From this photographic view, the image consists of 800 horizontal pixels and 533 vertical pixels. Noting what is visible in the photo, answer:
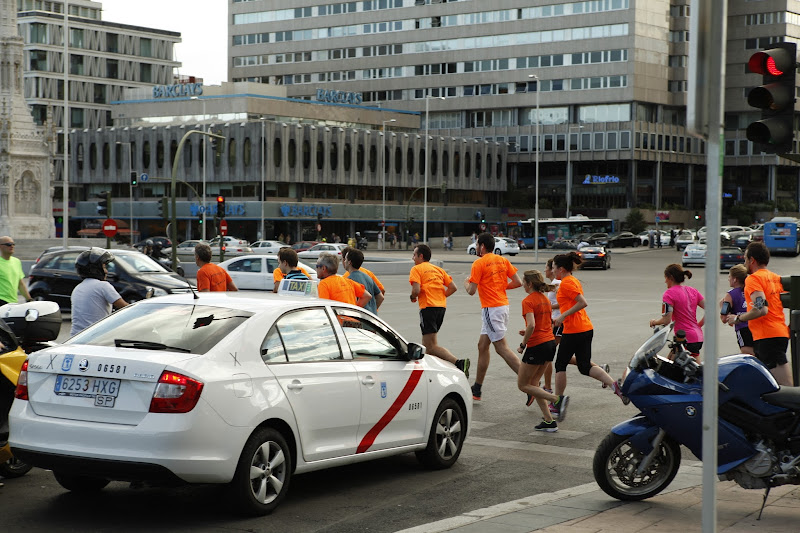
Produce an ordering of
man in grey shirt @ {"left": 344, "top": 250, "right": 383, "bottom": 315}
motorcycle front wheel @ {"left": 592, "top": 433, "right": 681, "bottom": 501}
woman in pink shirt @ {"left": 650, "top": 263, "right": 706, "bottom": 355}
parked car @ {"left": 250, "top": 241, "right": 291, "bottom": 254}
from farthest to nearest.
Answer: parked car @ {"left": 250, "top": 241, "right": 291, "bottom": 254} → man in grey shirt @ {"left": 344, "top": 250, "right": 383, "bottom": 315} → woman in pink shirt @ {"left": 650, "top": 263, "right": 706, "bottom": 355} → motorcycle front wheel @ {"left": 592, "top": 433, "right": 681, "bottom": 501}

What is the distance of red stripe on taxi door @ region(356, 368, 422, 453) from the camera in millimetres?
7628

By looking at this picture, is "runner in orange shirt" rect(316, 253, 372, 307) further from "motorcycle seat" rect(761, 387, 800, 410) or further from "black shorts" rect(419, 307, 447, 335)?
"motorcycle seat" rect(761, 387, 800, 410)

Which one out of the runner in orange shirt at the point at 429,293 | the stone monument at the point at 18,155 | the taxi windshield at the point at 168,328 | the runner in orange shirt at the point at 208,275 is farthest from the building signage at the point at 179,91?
the taxi windshield at the point at 168,328

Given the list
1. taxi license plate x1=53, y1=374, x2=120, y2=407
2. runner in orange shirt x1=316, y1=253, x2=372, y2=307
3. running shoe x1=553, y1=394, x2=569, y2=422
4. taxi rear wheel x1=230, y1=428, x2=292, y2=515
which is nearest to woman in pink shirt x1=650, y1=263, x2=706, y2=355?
running shoe x1=553, y1=394, x2=569, y2=422

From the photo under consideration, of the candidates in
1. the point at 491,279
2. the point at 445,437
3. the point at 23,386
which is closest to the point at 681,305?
the point at 491,279

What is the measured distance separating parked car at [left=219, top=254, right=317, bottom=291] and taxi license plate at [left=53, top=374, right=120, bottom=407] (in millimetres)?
23962

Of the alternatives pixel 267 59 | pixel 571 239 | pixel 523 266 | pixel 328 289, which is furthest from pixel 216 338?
pixel 267 59

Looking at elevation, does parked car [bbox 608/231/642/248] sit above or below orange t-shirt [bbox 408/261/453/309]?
below

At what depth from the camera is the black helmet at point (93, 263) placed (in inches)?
406

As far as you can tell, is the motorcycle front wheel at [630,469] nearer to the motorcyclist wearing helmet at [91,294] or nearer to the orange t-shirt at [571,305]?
the orange t-shirt at [571,305]

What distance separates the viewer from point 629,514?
6.76 m

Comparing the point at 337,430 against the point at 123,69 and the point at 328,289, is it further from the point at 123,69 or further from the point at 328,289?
the point at 123,69

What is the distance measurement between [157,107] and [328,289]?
3639 inches

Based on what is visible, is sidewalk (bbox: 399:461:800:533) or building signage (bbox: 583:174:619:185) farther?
building signage (bbox: 583:174:619:185)
